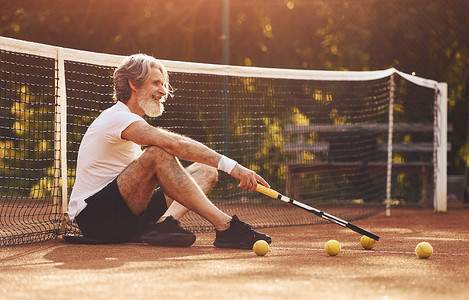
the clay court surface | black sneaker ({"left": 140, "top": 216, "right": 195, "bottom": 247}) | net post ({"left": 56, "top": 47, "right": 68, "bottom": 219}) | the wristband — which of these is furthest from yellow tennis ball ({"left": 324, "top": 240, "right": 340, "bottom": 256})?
net post ({"left": 56, "top": 47, "right": 68, "bottom": 219})

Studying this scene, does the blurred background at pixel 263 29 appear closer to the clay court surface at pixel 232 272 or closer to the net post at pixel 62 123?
the net post at pixel 62 123

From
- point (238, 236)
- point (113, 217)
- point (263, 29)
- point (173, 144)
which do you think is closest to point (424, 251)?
point (238, 236)

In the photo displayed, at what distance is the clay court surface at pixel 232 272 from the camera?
2754 millimetres

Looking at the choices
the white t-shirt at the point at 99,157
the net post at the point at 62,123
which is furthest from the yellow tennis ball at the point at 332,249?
the net post at the point at 62,123

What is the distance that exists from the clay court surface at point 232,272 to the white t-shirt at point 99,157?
34 cm

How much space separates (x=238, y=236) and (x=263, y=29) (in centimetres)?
729

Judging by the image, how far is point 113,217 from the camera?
14.2 feet

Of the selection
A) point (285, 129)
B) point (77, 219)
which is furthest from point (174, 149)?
point (285, 129)

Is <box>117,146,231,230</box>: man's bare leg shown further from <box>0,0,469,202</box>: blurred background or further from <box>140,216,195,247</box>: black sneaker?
<box>0,0,469,202</box>: blurred background

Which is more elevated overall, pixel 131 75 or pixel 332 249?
pixel 131 75

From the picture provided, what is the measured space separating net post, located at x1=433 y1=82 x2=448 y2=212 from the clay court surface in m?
3.56

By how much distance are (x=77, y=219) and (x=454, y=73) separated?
734 centimetres

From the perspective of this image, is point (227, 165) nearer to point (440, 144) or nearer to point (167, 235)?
point (167, 235)

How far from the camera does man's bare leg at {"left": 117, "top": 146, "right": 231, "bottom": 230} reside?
417 centimetres
